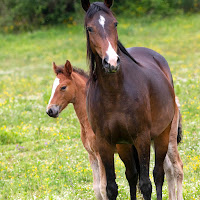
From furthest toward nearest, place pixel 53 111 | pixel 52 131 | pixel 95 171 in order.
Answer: pixel 52 131, pixel 53 111, pixel 95 171

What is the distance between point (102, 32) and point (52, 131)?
19.7 feet

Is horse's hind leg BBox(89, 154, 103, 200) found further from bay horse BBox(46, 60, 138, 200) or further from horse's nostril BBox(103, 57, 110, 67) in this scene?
horse's nostril BBox(103, 57, 110, 67)

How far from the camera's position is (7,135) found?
957 cm

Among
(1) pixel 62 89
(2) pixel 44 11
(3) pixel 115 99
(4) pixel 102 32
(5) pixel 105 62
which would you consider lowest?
(2) pixel 44 11

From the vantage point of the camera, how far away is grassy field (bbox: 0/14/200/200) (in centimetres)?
668

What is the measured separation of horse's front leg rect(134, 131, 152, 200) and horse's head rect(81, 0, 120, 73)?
0.95 m

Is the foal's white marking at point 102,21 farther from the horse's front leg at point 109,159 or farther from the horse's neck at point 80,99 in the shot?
the horse's neck at point 80,99

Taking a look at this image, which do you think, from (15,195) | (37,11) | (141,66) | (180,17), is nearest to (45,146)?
(15,195)

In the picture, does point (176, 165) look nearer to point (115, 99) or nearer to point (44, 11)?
point (115, 99)

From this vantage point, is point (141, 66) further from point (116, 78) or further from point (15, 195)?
point (15, 195)

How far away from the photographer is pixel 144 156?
446cm

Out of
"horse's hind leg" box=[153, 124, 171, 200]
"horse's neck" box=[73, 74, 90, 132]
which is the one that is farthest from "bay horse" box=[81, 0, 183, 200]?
"horse's neck" box=[73, 74, 90, 132]

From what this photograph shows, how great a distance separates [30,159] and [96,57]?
14.8 feet

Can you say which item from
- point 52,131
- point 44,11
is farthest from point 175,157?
point 44,11
